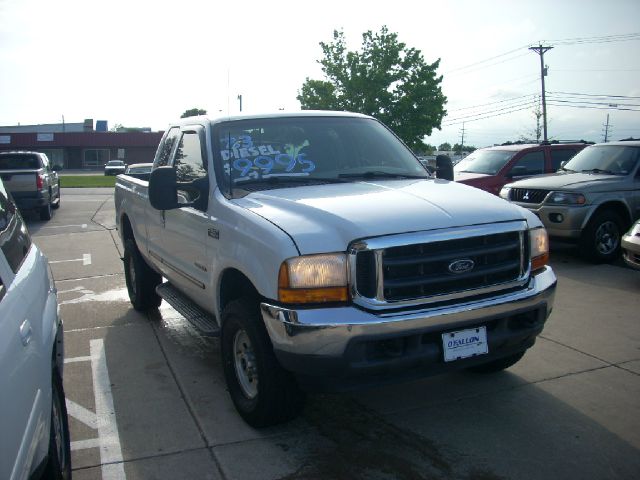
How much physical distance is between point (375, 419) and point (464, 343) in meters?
0.92

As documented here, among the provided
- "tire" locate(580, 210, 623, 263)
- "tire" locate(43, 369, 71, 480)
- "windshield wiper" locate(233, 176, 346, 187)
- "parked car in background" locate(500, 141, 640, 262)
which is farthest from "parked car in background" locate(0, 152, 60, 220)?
"tire" locate(43, 369, 71, 480)

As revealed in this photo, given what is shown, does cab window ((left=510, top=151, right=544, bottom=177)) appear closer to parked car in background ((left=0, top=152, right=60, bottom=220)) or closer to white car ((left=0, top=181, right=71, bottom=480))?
white car ((left=0, top=181, right=71, bottom=480))

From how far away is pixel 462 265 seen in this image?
11.6ft

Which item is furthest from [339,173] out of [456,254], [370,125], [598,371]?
[598,371]

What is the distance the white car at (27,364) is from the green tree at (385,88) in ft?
92.6

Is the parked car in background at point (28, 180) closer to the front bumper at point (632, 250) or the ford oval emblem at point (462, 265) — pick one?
the front bumper at point (632, 250)

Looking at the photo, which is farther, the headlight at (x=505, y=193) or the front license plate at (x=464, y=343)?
the headlight at (x=505, y=193)

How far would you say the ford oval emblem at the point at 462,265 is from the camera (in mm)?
3514

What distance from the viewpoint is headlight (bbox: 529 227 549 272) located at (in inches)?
158

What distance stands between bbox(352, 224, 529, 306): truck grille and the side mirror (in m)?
1.70

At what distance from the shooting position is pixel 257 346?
3.64 metres

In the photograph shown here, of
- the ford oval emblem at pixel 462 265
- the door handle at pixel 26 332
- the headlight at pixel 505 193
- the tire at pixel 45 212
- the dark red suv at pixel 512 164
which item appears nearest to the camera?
the door handle at pixel 26 332

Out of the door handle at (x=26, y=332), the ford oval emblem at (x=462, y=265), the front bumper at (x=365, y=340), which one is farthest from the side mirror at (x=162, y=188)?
the ford oval emblem at (x=462, y=265)

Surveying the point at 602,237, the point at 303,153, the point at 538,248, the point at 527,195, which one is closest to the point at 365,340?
the point at 538,248
